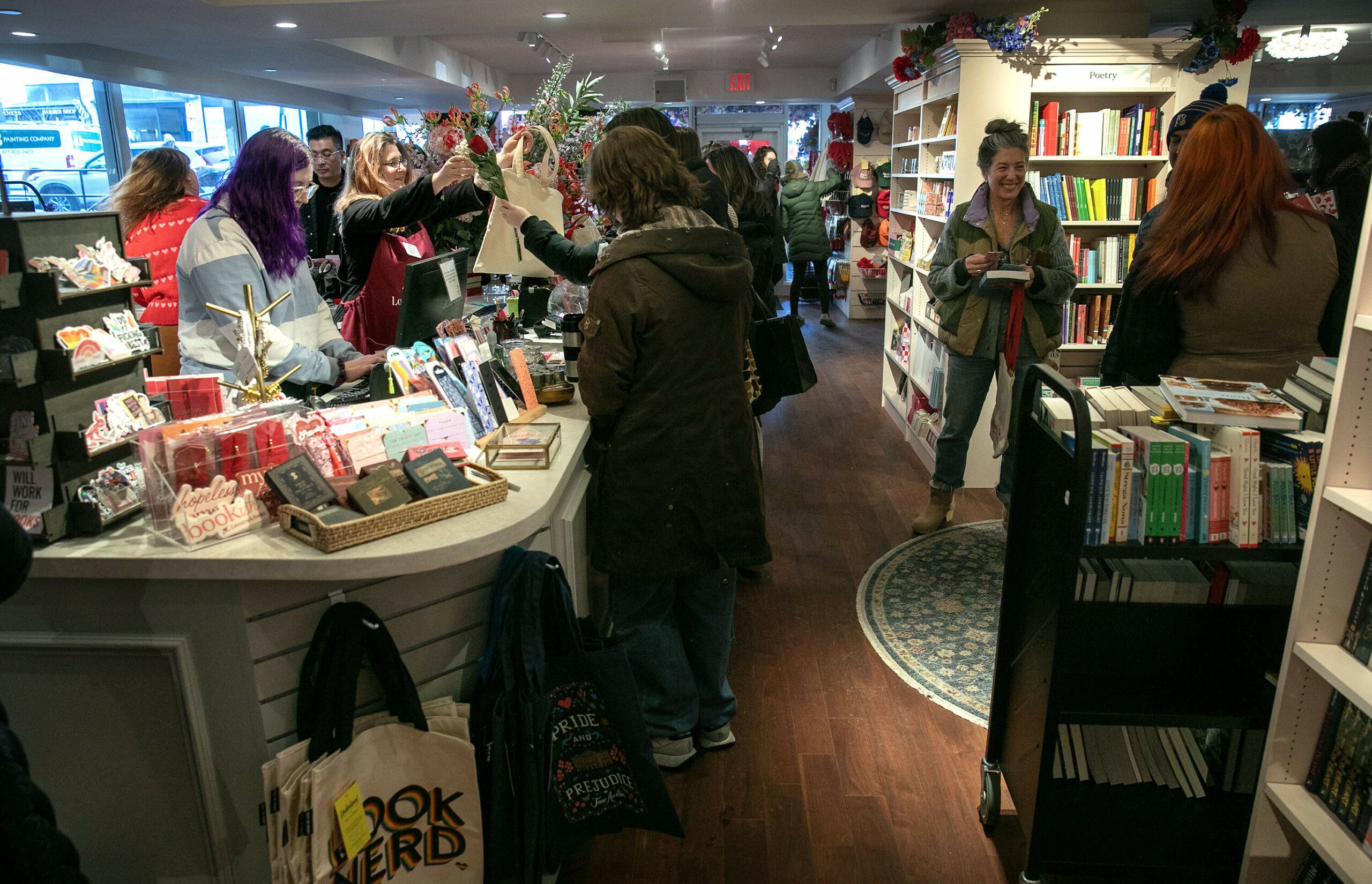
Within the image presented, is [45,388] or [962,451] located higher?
[45,388]

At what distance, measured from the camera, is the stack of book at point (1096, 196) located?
4672mm

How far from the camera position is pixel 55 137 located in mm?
8367

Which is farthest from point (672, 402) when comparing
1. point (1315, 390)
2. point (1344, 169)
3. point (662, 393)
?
point (1344, 169)

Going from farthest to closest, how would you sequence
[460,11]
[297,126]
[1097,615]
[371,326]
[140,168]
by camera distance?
[297,126] < [460,11] < [140,168] < [371,326] < [1097,615]

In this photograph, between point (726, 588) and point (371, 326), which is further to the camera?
point (371, 326)

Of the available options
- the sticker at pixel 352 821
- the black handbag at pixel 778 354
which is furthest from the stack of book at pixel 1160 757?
the sticker at pixel 352 821

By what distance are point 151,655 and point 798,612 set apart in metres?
2.36

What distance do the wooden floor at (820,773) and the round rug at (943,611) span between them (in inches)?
2.6

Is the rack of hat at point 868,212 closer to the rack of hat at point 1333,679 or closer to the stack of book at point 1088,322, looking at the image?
the stack of book at point 1088,322

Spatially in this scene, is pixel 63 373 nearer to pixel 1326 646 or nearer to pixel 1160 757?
pixel 1326 646

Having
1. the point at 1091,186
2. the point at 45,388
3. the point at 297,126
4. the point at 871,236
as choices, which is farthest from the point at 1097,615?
the point at 297,126

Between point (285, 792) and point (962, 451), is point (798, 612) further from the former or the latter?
point (285, 792)

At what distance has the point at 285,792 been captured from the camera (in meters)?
1.55

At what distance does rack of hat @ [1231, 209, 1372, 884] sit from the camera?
1578 mm
